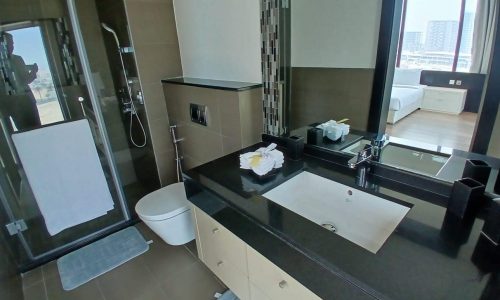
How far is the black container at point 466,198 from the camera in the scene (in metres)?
0.93

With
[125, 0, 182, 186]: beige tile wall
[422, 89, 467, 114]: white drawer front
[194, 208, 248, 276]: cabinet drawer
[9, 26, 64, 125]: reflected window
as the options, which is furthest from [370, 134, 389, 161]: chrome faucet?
[9, 26, 64, 125]: reflected window

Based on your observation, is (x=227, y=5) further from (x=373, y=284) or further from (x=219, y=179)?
(x=373, y=284)

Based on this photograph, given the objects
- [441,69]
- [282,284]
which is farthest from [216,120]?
[441,69]

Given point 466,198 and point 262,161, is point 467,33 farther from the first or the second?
point 262,161

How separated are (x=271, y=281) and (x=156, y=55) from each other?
1.88 metres

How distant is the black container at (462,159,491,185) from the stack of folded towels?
31.2 inches

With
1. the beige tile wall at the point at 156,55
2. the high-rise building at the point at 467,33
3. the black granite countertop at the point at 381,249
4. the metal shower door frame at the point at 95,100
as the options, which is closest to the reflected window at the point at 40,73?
the metal shower door frame at the point at 95,100

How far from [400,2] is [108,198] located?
245 centimetres

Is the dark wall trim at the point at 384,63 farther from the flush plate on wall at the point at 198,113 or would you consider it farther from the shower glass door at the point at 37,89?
the shower glass door at the point at 37,89

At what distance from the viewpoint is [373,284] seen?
2.36 feet

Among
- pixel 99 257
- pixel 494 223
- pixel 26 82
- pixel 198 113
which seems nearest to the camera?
pixel 494 223

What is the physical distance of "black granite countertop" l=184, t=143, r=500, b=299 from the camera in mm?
719

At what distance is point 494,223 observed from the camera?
2.73 feet

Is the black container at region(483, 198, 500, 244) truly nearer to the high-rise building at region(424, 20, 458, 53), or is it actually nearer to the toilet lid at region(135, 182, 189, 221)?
the high-rise building at region(424, 20, 458, 53)
